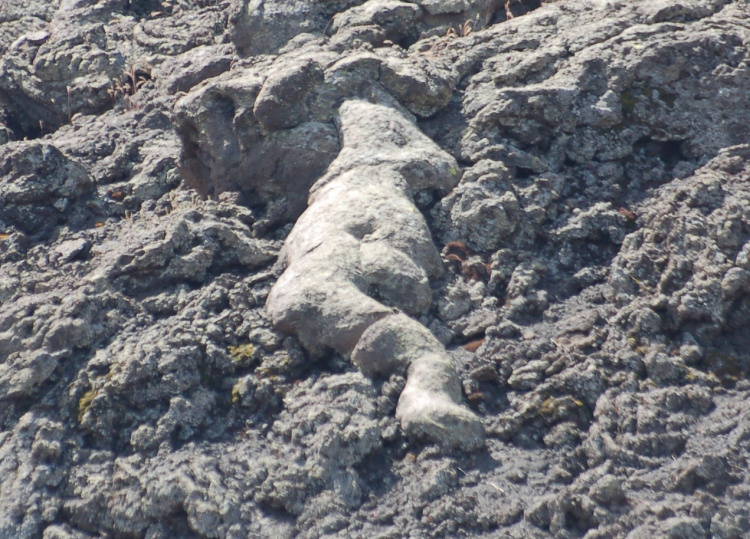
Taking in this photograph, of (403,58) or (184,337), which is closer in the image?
(184,337)

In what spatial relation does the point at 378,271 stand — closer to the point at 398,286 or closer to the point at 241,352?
the point at 398,286

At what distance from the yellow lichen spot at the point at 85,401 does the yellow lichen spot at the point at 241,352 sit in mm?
835

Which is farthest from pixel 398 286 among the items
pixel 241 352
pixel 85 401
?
pixel 85 401

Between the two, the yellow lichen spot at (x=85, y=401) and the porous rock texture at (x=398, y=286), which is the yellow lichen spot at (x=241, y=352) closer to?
the porous rock texture at (x=398, y=286)

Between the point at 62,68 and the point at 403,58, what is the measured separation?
4031 millimetres

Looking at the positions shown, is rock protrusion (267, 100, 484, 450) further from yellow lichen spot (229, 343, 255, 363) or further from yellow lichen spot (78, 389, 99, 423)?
yellow lichen spot (78, 389, 99, 423)

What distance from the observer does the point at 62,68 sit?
326 inches

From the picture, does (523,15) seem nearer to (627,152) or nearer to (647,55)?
(647,55)

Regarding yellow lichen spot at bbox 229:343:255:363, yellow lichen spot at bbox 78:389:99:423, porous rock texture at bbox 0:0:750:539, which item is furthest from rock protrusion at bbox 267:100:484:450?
yellow lichen spot at bbox 78:389:99:423

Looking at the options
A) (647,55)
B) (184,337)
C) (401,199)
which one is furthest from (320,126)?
(647,55)

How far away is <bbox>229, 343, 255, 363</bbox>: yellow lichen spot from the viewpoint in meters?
4.70

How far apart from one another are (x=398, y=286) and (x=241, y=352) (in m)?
1.09

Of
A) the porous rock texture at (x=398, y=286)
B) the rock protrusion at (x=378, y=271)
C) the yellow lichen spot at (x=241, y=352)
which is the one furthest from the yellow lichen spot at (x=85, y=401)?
the rock protrusion at (x=378, y=271)

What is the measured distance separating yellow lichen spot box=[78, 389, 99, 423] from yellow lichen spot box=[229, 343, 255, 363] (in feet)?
2.74
